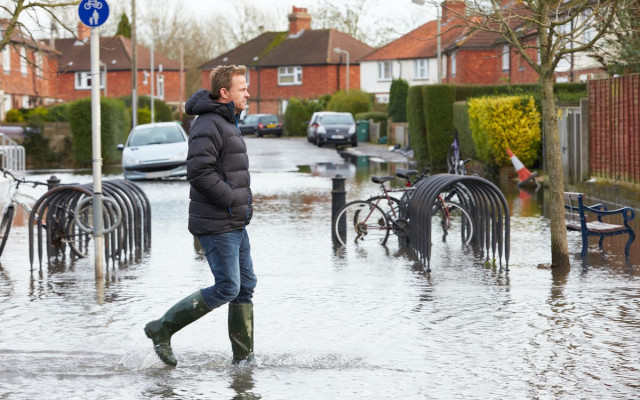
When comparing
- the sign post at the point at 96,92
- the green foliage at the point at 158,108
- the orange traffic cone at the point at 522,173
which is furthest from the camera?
the green foliage at the point at 158,108

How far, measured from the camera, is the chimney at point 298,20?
94625mm

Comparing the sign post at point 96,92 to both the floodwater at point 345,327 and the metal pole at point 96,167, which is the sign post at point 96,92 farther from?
the floodwater at point 345,327

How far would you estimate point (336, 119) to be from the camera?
52.5 meters

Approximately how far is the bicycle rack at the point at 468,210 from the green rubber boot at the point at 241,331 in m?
4.49

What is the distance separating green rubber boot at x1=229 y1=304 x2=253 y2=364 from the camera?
7086mm

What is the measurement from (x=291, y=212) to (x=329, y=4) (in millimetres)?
78137

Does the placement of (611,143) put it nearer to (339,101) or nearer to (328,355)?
(328,355)

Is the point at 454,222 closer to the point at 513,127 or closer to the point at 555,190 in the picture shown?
the point at 555,190

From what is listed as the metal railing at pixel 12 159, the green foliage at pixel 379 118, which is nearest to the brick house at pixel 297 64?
the green foliage at pixel 379 118

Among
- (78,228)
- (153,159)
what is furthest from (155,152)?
(78,228)

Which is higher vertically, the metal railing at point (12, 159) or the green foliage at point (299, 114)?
the green foliage at point (299, 114)

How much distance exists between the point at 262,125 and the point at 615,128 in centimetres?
5403

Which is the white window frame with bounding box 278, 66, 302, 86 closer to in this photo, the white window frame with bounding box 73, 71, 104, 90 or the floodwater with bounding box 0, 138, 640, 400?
the white window frame with bounding box 73, 71, 104, 90

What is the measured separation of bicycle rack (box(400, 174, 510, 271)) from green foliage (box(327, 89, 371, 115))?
5361 cm
